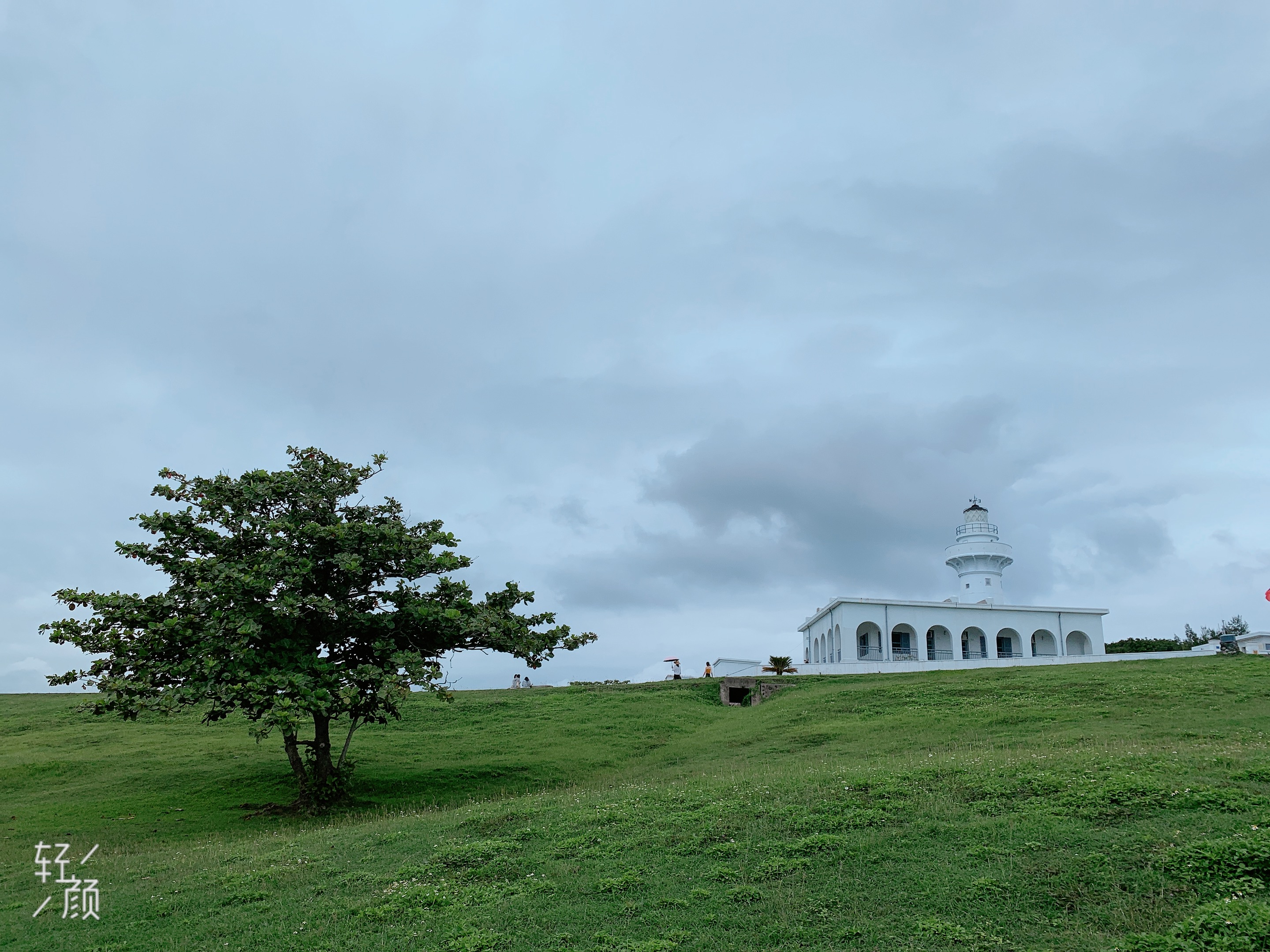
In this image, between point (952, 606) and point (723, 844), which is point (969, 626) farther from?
point (723, 844)

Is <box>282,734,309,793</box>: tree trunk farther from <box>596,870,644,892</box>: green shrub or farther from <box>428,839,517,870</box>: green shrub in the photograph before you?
<box>596,870,644,892</box>: green shrub

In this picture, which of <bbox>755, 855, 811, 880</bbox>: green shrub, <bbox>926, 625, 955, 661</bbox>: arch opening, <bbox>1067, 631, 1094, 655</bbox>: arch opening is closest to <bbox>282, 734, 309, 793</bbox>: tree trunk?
<bbox>755, 855, 811, 880</bbox>: green shrub

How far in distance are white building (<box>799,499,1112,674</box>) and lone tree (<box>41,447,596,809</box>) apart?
37143mm

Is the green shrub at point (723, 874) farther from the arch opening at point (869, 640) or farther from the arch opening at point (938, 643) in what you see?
the arch opening at point (938, 643)

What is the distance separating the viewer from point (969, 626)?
58.6 m

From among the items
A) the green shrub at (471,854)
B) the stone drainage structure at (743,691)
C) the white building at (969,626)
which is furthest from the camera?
the white building at (969,626)

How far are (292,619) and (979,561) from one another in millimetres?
54986

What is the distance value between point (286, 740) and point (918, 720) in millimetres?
18705

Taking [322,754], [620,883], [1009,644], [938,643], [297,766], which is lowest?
[620,883]

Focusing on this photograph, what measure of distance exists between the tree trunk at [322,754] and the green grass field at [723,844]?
119 cm

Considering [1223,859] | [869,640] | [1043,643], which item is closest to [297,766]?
[1223,859]

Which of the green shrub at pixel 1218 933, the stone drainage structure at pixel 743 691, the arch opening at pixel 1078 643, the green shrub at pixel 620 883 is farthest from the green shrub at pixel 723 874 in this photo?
the arch opening at pixel 1078 643

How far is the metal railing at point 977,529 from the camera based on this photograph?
6481 centimetres

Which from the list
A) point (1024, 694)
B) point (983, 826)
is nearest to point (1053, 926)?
point (983, 826)
